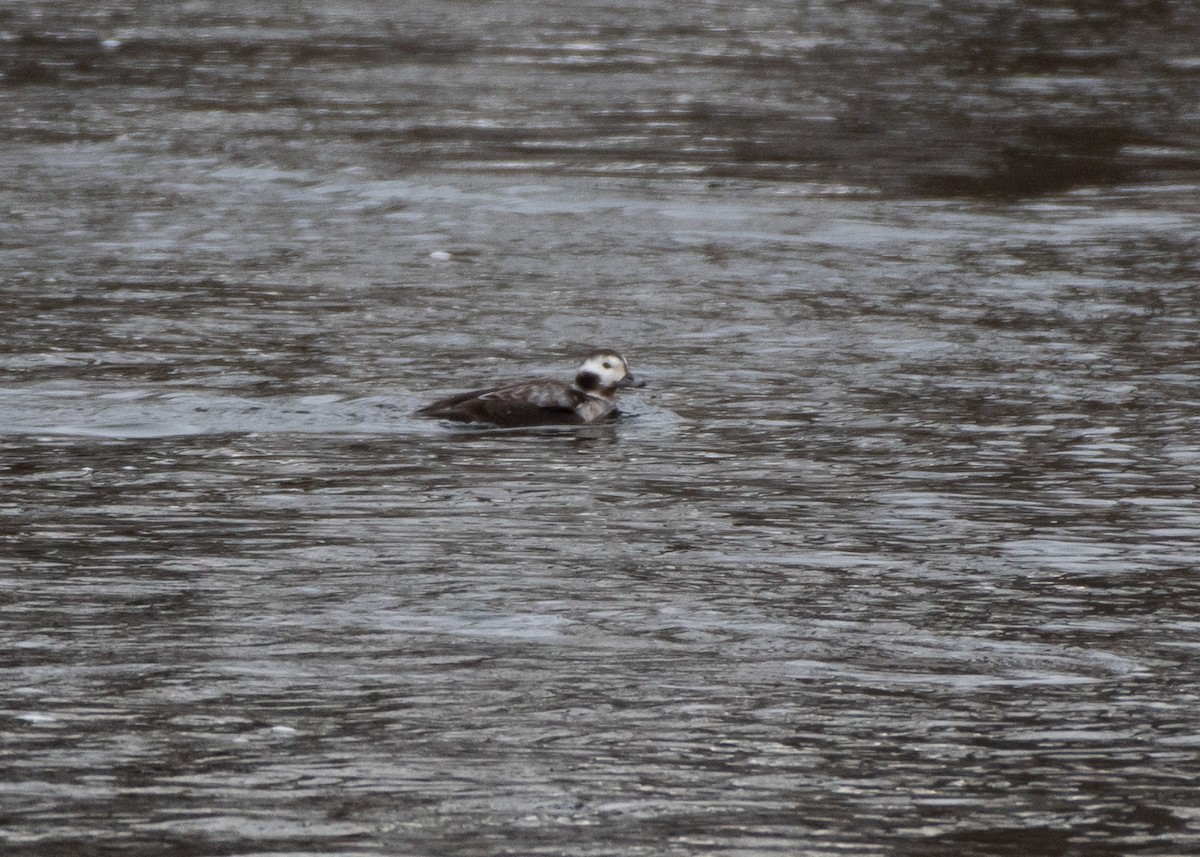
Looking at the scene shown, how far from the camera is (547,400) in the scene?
11500 mm

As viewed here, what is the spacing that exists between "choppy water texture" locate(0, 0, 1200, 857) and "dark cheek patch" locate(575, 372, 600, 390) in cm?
23

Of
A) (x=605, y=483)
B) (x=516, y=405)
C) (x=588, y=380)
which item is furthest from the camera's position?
(x=588, y=380)

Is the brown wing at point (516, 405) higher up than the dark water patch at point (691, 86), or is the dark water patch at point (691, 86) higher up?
the brown wing at point (516, 405)

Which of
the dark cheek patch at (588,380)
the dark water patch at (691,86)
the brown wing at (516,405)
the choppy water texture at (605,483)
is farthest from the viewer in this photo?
the dark water patch at (691,86)

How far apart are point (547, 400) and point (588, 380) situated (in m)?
0.35

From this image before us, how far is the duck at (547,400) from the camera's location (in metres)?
11.3

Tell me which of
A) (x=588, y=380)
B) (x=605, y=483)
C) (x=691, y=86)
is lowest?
(x=691, y=86)

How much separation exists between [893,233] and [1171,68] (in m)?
10.8

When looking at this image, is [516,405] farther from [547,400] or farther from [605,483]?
[605,483]

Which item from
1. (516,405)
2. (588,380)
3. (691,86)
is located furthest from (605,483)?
(691,86)

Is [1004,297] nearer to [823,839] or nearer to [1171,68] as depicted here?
[823,839]

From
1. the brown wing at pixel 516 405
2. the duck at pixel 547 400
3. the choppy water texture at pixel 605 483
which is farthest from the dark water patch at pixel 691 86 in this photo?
the brown wing at pixel 516 405

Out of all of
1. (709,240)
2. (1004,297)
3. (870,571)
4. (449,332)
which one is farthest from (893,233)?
(870,571)

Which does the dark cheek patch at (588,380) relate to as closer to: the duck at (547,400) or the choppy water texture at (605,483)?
the duck at (547,400)
